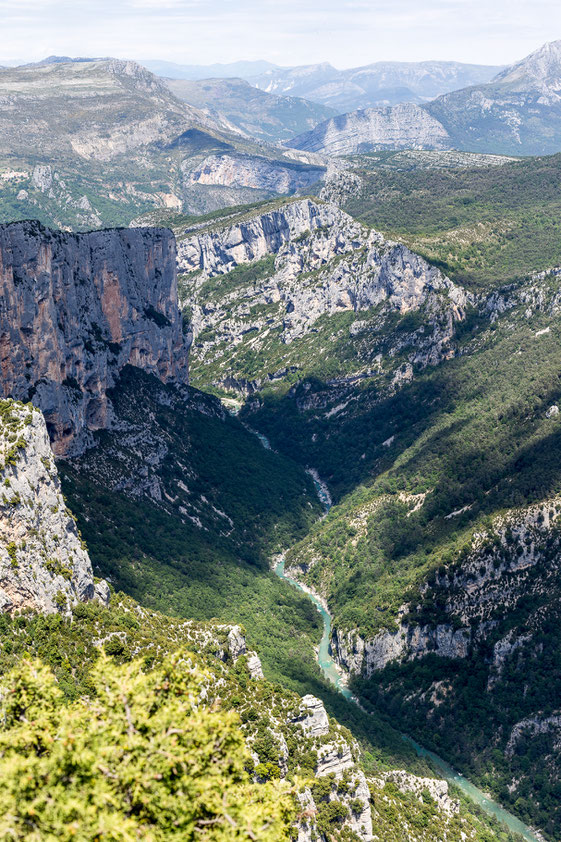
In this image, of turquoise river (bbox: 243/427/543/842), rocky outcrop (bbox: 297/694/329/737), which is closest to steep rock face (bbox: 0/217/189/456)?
turquoise river (bbox: 243/427/543/842)

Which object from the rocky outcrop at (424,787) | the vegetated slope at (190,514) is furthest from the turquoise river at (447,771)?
the rocky outcrop at (424,787)

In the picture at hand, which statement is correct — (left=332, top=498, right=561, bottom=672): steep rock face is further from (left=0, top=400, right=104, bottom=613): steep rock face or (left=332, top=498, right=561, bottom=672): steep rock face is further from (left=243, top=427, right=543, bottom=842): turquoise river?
(left=0, top=400, right=104, bottom=613): steep rock face

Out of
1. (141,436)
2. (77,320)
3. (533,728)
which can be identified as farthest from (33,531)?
(533,728)

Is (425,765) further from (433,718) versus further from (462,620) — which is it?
(462,620)

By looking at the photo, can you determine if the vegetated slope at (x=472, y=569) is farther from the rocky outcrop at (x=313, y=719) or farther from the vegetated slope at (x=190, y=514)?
the rocky outcrop at (x=313, y=719)

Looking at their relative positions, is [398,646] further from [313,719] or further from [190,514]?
[313,719]

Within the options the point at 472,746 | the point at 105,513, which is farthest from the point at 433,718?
the point at 105,513
